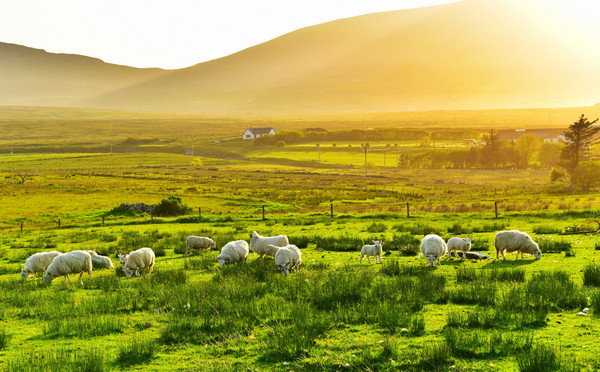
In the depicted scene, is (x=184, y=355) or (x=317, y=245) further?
(x=317, y=245)

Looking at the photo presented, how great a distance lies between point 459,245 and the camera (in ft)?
66.2

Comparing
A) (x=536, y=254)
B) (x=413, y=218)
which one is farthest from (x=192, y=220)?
(x=536, y=254)

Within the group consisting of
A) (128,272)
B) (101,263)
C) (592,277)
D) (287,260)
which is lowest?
(101,263)

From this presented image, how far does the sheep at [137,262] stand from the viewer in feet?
62.1

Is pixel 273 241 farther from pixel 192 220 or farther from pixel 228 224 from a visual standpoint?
pixel 192 220

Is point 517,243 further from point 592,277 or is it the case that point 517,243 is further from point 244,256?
point 244,256

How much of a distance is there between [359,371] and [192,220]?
3570cm

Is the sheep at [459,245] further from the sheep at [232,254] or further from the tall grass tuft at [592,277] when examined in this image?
the sheep at [232,254]

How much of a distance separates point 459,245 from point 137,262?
13541 millimetres

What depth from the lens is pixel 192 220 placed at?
4253 cm

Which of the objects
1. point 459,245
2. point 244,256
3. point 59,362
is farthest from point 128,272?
point 459,245

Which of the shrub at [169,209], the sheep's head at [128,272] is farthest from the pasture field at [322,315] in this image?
the shrub at [169,209]

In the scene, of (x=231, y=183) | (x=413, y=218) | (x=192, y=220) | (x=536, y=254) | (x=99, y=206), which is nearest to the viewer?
(x=536, y=254)

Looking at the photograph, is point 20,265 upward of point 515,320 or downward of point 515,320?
downward
